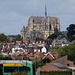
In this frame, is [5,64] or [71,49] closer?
[5,64]

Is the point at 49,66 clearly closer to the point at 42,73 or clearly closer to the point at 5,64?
the point at 42,73

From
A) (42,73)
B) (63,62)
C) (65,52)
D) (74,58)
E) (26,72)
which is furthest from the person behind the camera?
(65,52)

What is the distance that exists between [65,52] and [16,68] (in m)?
66.2

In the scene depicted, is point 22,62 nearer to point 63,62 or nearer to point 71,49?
point 63,62

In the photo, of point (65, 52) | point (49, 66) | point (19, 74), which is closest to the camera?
point (19, 74)

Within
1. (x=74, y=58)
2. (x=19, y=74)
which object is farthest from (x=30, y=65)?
(x=74, y=58)

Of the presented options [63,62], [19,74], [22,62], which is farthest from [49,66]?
[19,74]

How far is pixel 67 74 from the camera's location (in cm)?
5291

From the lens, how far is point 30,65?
40562 millimetres

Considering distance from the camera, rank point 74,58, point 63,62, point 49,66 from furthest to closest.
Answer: point 74,58
point 63,62
point 49,66

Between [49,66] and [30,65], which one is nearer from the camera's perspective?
[30,65]

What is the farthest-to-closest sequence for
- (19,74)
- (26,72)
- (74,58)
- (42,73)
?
1. (74,58)
2. (42,73)
3. (26,72)
4. (19,74)

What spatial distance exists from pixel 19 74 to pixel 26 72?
9.91ft

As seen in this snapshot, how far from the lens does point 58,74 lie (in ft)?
173
